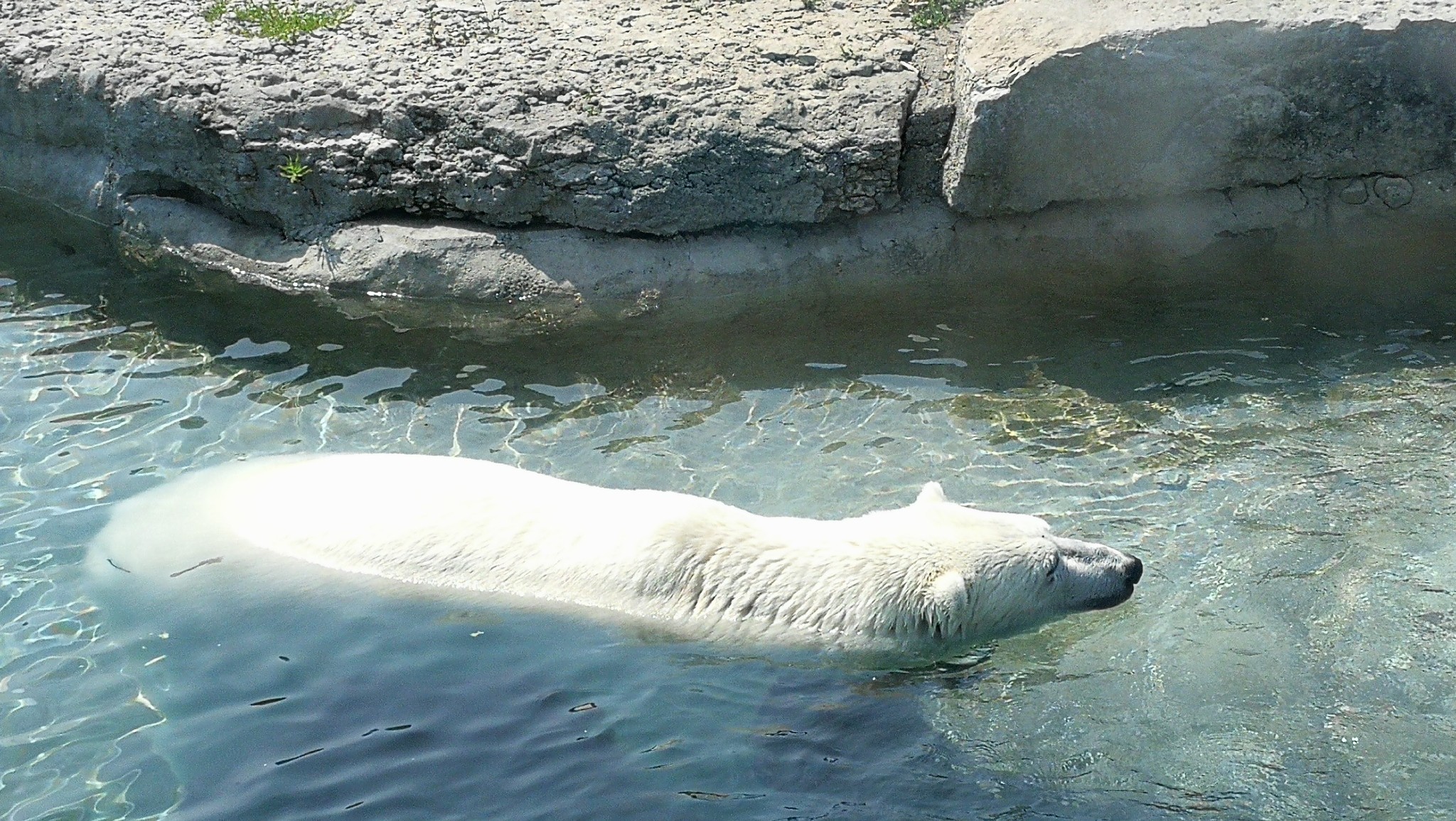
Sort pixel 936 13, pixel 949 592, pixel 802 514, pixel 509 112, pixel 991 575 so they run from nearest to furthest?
pixel 949 592 < pixel 991 575 < pixel 802 514 < pixel 509 112 < pixel 936 13

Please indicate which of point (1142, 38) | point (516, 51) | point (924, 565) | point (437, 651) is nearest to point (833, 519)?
point (924, 565)

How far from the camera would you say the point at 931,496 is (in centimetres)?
503

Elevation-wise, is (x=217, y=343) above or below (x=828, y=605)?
above

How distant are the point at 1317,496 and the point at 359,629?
386cm

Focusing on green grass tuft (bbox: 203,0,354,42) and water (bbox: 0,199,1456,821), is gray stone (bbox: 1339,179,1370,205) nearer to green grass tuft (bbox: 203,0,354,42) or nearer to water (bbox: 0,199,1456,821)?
water (bbox: 0,199,1456,821)

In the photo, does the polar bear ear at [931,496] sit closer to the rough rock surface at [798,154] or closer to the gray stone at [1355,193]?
the rough rock surface at [798,154]

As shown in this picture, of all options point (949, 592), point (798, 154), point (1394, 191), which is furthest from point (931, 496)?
point (1394, 191)

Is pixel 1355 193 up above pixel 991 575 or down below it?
above

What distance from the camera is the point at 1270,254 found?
7312mm

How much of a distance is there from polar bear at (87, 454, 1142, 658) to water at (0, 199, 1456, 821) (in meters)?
0.13

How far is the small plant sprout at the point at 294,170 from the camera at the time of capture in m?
7.29

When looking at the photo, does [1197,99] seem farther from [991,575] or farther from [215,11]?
[215,11]

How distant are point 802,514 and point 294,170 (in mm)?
3557

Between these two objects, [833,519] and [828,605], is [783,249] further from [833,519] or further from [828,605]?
[828,605]
